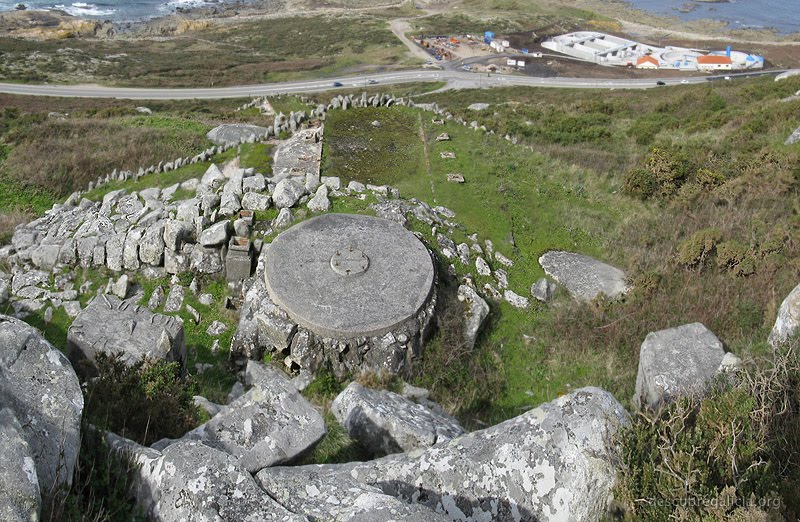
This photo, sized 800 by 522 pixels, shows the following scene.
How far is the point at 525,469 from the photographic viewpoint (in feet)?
20.5

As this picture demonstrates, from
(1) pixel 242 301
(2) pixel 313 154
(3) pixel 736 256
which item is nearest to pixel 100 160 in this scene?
(2) pixel 313 154

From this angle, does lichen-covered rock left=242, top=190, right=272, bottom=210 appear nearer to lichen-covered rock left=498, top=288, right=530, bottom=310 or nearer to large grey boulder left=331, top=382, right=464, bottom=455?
lichen-covered rock left=498, top=288, right=530, bottom=310

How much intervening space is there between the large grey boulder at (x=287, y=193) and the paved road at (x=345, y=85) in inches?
2135

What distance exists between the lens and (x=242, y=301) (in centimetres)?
1461

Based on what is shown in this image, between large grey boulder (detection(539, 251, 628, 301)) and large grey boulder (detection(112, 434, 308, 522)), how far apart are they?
1230cm

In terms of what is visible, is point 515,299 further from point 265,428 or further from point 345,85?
point 345,85

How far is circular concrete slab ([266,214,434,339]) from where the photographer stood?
12.8m

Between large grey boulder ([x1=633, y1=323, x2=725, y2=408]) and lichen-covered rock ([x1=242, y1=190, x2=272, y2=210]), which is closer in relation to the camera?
large grey boulder ([x1=633, y1=323, x2=725, y2=408])

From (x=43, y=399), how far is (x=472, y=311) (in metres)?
10.3

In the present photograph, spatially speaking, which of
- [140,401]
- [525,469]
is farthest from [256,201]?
[525,469]

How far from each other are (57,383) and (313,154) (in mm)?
16818

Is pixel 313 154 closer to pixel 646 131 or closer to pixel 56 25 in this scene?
pixel 646 131

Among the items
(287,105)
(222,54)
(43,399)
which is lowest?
(222,54)

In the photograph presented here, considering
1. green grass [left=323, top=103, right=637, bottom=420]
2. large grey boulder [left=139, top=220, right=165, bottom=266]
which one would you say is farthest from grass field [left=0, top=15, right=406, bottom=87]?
large grey boulder [left=139, top=220, right=165, bottom=266]
